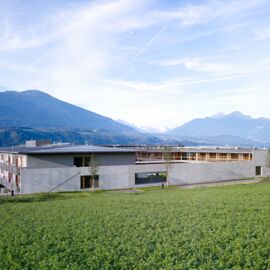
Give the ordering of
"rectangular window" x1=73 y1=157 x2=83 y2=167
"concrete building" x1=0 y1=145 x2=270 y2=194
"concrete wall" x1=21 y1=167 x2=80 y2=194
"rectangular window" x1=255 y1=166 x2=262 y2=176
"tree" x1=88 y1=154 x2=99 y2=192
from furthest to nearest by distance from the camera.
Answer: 1. "rectangular window" x1=255 y1=166 x2=262 y2=176
2. "rectangular window" x1=73 y1=157 x2=83 y2=167
3. "tree" x1=88 y1=154 x2=99 y2=192
4. "concrete building" x1=0 y1=145 x2=270 y2=194
5. "concrete wall" x1=21 y1=167 x2=80 y2=194

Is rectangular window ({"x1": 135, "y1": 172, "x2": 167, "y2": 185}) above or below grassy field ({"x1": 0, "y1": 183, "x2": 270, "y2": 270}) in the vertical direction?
below

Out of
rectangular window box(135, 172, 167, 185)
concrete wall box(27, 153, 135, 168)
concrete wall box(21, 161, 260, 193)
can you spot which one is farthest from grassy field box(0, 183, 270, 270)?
rectangular window box(135, 172, 167, 185)

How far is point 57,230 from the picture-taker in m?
19.0

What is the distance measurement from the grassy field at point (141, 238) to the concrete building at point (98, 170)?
23.6m

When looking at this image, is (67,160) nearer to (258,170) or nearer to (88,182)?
(88,182)

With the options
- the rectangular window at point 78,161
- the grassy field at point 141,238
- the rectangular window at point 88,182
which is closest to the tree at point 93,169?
the rectangular window at point 88,182

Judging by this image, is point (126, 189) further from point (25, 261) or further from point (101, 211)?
point (25, 261)

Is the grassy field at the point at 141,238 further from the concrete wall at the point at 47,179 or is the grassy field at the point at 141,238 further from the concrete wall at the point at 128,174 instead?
the concrete wall at the point at 128,174

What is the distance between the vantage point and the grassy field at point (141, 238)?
43.2ft

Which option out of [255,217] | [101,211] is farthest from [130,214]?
[255,217]

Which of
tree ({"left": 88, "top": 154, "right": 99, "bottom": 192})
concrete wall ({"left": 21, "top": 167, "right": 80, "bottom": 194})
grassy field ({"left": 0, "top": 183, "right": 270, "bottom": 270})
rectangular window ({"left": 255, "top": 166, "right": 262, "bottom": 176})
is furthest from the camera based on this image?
rectangular window ({"left": 255, "top": 166, "right": 262, "bottom": 176})

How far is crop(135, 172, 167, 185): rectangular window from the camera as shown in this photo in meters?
56.5

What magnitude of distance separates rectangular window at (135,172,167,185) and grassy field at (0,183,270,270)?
3073 centimetres

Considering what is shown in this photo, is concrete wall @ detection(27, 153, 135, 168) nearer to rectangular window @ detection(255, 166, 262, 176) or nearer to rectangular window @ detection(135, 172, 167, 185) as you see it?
rectangular window @ detection(135, 172, 167, 185)
